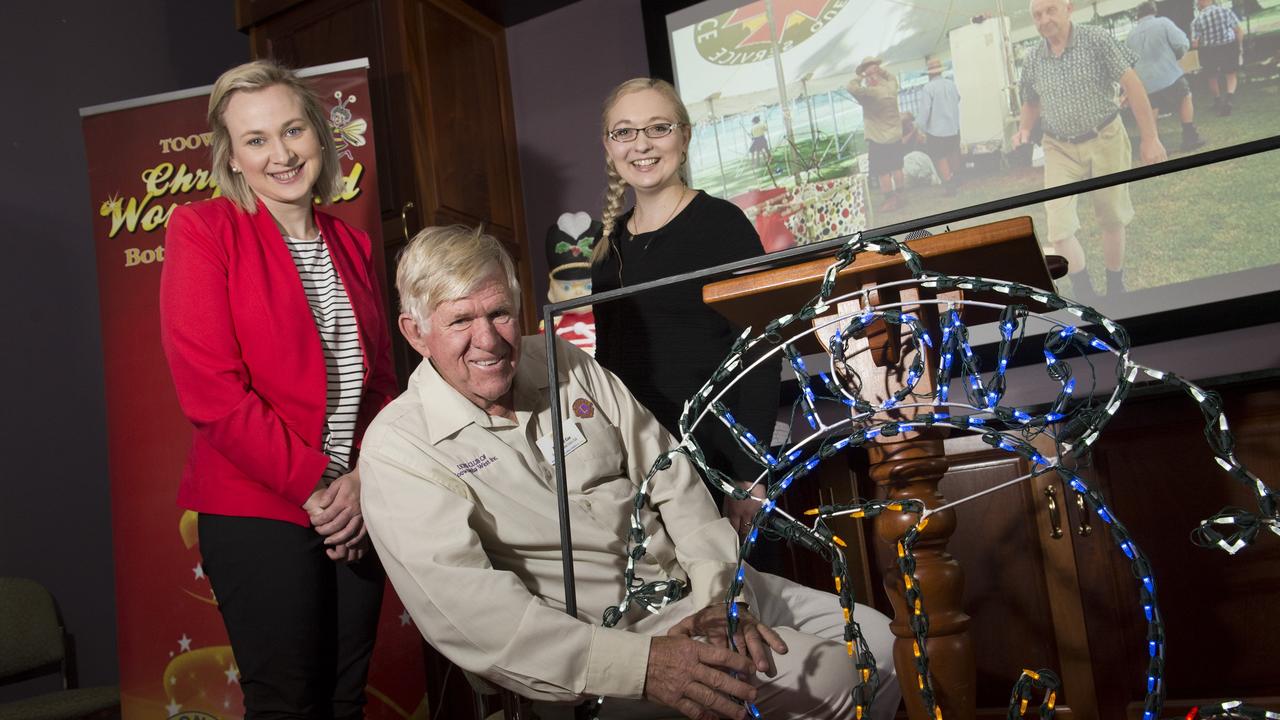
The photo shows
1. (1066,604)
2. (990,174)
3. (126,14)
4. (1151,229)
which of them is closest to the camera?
(1066,604)

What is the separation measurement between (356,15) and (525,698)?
10.4 feet

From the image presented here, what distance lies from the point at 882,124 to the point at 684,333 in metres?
1.77

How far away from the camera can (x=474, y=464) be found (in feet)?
4.67

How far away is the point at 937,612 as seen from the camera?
125cm

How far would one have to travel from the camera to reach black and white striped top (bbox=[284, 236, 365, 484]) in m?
1.75

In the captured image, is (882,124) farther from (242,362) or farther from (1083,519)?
(242,362)

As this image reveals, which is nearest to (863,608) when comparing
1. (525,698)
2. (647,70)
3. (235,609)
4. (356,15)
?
(525,698)

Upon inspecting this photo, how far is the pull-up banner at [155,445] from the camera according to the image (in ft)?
8.85

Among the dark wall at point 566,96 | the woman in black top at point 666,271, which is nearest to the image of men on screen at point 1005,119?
the dark wall at point 566,96

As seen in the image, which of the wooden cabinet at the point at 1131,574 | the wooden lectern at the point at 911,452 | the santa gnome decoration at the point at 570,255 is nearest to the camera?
the wooden lectern at the point at 911,452

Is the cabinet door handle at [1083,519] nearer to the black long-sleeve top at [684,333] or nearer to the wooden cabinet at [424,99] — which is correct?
the black long-sleeve top at [684,333]

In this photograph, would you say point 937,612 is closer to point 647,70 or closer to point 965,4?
point 965,4

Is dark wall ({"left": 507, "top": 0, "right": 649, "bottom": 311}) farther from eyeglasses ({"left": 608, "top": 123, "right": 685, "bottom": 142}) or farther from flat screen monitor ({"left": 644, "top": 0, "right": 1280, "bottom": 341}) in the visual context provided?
eyeglasses ({"left": 608, "top": 123, "right": 685, "bottom": 142})

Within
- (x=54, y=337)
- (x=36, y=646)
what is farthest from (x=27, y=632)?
(x=54, y=337)
